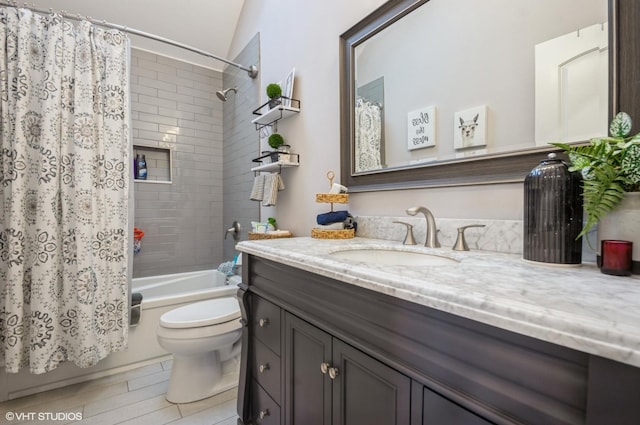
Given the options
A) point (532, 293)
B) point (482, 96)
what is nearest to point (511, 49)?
point (482, 96)

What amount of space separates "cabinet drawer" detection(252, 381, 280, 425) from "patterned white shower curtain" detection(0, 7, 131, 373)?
41.9 inches

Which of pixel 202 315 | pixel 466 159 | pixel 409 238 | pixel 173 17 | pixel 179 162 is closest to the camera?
pixel 466 159

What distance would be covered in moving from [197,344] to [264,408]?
0.60 meters

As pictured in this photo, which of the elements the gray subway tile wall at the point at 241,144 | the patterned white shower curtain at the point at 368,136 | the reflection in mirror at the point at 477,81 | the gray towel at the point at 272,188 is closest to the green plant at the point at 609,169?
the reflection in mirror at the point at 477,81

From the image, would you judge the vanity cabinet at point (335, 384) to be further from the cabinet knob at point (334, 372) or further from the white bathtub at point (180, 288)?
the white bathtub at point (180, 288)

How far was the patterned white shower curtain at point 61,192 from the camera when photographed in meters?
1.55

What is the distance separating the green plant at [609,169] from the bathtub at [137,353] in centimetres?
223

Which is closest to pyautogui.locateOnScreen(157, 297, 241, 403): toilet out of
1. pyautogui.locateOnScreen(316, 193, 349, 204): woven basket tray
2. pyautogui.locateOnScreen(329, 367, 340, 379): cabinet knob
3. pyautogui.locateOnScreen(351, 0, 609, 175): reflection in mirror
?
pyautogui.locateOnScreen(316, 193, 349, 204): woven basket tray

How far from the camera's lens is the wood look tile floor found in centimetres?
149

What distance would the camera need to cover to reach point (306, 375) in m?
0.92

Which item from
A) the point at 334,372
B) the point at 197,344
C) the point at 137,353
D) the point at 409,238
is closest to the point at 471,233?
the point at 409,238

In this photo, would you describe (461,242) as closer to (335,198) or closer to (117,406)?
(335,198)

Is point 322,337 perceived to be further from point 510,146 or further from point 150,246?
point 150,246

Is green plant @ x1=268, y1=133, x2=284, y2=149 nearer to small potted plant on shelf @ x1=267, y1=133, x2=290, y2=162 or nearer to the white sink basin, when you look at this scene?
small potted plant on shelf @ x1=267, y1=133, x2=290, y2=162
